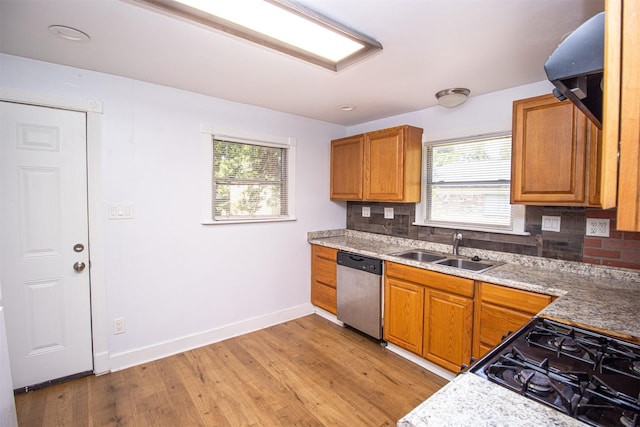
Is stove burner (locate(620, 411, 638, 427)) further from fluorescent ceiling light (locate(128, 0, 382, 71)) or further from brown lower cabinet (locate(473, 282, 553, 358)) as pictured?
fluorescent ceiling light (locate(128, 0, 382, 71))

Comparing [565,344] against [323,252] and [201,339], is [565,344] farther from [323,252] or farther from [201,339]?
[201,339]

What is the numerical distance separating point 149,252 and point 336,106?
2233 millimetres

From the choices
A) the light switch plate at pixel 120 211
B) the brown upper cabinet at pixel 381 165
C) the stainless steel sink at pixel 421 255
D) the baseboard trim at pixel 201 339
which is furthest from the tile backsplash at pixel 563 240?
the light switch plate at pixel 120 211

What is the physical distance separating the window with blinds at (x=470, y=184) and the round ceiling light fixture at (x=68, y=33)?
291 centimetres

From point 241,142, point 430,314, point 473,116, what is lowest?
point 430,314

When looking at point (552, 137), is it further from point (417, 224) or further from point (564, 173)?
point (417, 224)

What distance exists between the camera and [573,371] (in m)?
0.94

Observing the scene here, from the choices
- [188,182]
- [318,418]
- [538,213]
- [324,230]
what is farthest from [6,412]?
[538,213]

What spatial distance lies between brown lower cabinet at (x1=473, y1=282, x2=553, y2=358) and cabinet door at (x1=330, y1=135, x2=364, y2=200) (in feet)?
5.73

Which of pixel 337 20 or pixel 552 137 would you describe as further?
pixel 552 137

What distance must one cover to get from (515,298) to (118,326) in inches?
118

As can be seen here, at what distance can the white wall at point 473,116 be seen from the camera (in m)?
2.54

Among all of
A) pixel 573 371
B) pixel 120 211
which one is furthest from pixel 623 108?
pixel 120 211

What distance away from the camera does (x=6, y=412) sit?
1.45 m
